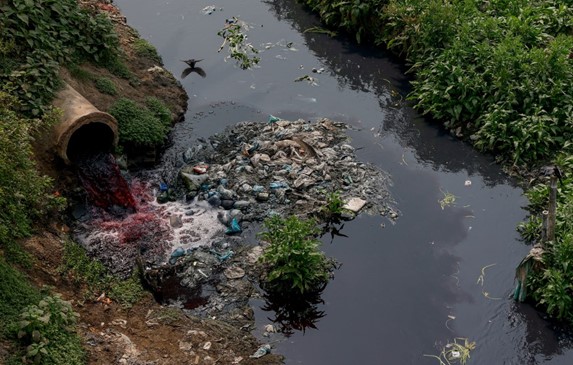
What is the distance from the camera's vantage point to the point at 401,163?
13086 mm

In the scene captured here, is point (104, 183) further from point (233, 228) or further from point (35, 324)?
point (35, 324)

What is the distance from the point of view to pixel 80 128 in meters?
11.8

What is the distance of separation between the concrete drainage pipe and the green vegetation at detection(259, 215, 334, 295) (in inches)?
137

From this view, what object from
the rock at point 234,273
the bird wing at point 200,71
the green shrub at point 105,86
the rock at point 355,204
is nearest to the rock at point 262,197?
the rock at point 355,204

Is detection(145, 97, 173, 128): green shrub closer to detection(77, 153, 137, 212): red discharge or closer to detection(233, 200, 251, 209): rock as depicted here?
detection(77, 153, 137, 212): red discharge

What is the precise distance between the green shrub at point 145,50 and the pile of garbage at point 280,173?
2.96m

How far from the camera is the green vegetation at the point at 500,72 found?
12.4 meters

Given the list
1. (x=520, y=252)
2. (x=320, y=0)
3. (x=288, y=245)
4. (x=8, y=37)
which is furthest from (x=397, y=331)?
(x=320, y=0)

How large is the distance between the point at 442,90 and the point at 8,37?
8547mm

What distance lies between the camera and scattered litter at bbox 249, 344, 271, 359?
9172 mm

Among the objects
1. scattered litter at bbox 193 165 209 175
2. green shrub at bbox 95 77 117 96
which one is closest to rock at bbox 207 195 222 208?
scattered litter at bbox 193 165 209 175

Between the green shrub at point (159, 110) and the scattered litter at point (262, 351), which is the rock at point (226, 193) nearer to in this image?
the green shrub at point (159, 110)

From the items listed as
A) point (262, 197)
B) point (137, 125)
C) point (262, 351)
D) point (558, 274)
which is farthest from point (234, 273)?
point (558, 274)

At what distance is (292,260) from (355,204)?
2382mm
